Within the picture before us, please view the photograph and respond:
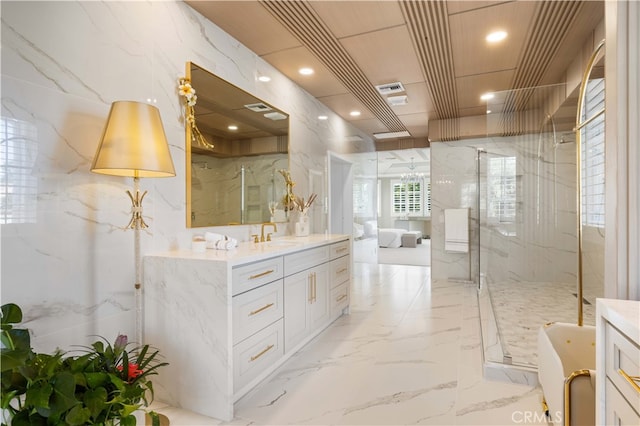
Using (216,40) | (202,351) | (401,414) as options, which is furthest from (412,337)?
(216,40)

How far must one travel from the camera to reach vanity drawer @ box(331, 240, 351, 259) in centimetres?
314

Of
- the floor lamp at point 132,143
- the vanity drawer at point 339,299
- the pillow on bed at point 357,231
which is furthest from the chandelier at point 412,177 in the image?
the floor lamp at point 132,143

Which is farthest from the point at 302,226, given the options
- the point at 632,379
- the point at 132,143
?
the point at 632,379

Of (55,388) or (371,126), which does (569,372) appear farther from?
(371,126)

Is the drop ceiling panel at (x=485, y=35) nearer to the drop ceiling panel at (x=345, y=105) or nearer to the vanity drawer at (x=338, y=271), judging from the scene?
the drop ceiling panel at (x=345, y=105)

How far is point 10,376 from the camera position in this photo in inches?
40.9

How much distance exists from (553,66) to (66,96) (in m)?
3.87

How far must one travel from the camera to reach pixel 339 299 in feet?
10.8

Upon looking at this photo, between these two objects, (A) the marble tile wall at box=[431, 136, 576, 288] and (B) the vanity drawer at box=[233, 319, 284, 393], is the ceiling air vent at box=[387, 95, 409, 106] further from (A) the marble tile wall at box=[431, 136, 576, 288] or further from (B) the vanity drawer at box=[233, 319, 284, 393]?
(B) the vanity drawer at box=[233, 319, 284, 393]

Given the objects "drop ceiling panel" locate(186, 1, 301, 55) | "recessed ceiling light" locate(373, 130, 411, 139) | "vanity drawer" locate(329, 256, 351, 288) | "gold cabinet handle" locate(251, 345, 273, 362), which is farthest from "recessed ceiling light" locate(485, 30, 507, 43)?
"recessed ceiling light" locate(373, 130, 411, 139)

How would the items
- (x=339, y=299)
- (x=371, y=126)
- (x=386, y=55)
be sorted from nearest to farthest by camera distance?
(x=386, y=55) < (x=339, y=299) < (x=371, y=126)

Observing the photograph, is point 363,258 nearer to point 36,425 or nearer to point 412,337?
point 412,337

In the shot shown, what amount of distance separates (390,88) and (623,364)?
3420mm

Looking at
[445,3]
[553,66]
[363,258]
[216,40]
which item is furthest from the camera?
[363,258]
